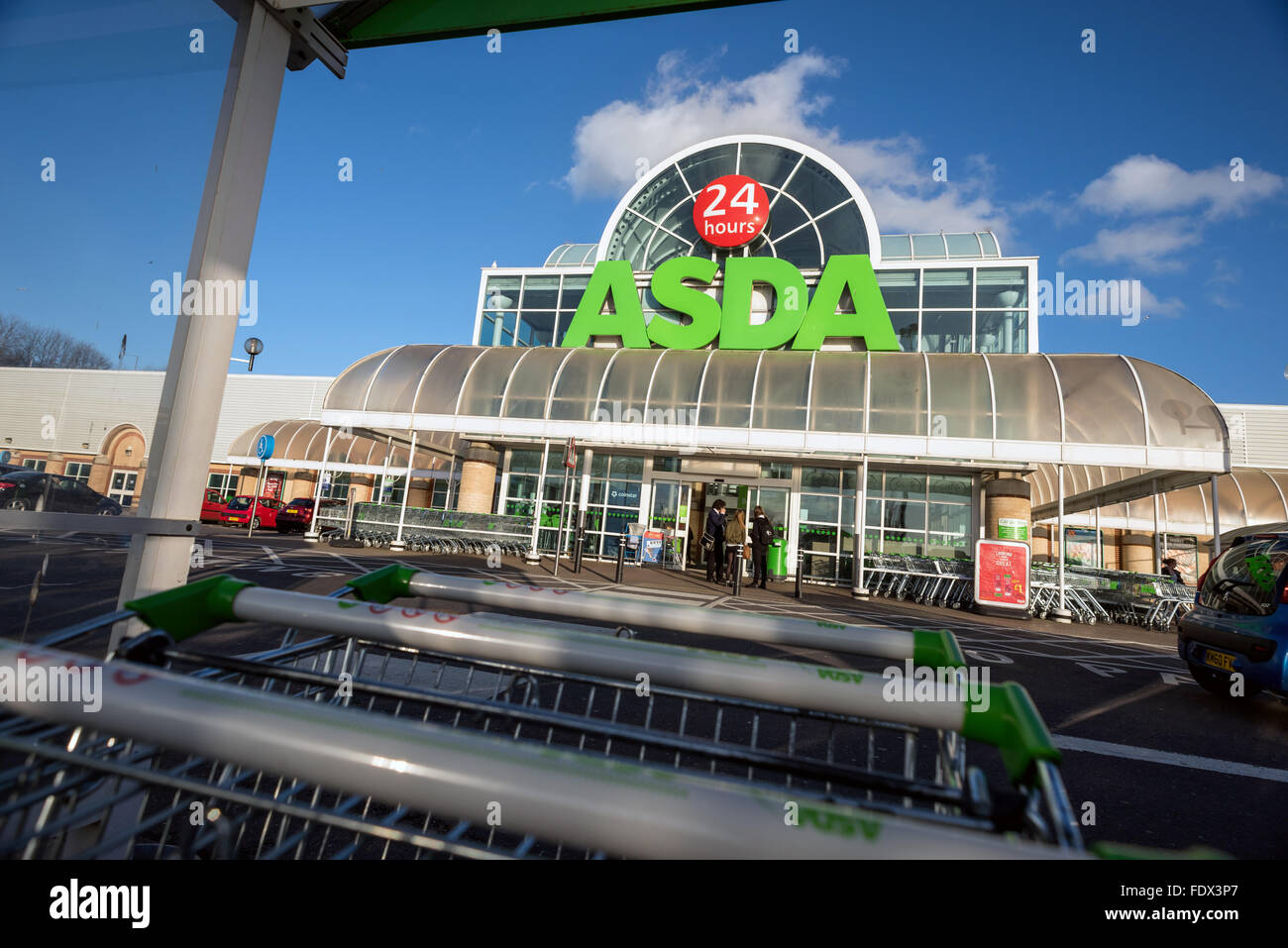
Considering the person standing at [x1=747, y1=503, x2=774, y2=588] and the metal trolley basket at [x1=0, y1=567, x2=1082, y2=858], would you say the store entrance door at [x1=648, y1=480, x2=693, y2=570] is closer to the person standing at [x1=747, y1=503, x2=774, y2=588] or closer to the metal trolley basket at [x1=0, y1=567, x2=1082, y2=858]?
the person standing at [x1=747, y1=503, x2=774, y2=588]

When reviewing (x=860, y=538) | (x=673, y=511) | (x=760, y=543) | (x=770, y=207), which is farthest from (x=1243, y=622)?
Answer: (x=770, y=207)

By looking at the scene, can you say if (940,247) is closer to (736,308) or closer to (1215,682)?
(736,308)

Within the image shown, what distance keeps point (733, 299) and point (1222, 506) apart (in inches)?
689

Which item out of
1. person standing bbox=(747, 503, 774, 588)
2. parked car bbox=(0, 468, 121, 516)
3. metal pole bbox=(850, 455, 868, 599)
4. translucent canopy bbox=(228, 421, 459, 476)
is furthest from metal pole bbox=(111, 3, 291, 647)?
translucent canopy bbox=(228, 421, 459, 476)

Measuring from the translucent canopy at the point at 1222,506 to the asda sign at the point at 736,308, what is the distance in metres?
10.3

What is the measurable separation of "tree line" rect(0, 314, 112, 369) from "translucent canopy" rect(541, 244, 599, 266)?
24351 millimetres

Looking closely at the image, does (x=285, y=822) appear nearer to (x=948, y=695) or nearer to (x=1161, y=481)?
(x=948, y=695)

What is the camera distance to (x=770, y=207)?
71.7ft

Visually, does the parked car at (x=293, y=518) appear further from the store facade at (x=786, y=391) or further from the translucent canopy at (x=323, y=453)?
the store facade at (x=786, y=391)

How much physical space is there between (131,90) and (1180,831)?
5.29 m

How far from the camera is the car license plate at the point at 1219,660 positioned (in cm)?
564

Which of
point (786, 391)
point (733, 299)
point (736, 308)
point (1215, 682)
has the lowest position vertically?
point (1215, 682)
